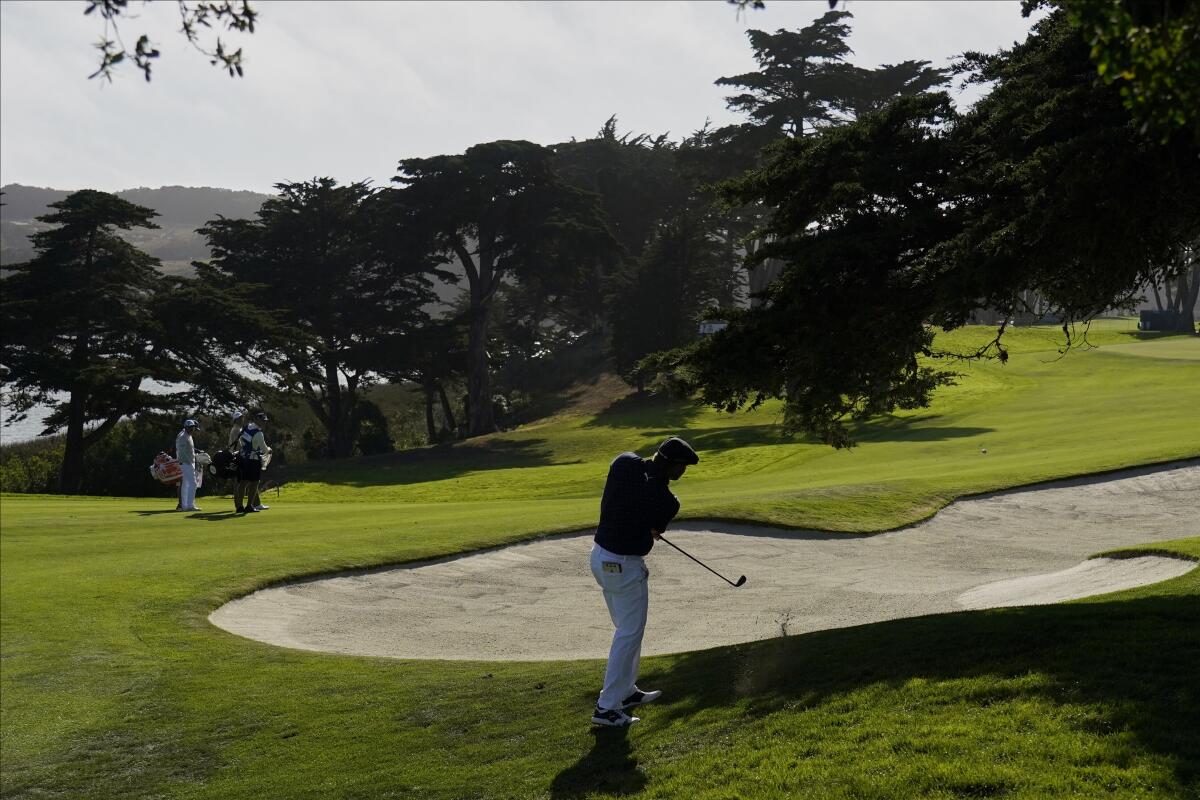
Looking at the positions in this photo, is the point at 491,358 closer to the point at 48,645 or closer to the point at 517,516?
the point at 517,516

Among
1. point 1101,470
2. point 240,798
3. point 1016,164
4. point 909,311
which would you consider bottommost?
point 240,798

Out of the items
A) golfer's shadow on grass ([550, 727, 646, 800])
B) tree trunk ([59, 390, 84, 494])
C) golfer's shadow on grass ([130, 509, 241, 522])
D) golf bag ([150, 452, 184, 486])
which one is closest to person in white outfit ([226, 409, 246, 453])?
golfer's shadow on grass ([130, 509, 241, 522])

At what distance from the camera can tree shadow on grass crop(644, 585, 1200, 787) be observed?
8.44m

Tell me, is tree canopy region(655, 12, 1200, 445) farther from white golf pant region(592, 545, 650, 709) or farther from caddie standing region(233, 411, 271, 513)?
caddie standing region(233, 411, 271, 513)

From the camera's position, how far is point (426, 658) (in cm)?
1544

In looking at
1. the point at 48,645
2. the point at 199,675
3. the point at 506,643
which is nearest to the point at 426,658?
the point at 506,643

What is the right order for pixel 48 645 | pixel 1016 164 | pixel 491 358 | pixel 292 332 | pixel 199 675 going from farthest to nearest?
1. pixel 491 358
2. pixel 292 332
3. pixel 48 645
4. pixel 199 675
5. pixel 1016 164

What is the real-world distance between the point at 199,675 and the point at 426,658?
9.19ft

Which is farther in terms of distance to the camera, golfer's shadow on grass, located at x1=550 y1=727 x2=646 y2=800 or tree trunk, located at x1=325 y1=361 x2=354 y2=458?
tree trunk, located at x1=325 y1=361 x2=354 y2=458

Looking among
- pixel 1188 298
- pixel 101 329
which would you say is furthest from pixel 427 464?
pixel 1188 298

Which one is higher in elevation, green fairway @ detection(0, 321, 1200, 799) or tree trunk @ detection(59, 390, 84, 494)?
tree trunk @ detection(59, 390, 84, 494)

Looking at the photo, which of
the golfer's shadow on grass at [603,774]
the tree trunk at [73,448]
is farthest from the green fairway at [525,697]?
the tree trunk at [73,448]

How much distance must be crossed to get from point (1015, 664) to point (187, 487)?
2396 cm

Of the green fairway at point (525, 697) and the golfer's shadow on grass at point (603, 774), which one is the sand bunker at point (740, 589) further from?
the golfer's shadow on grass at point (603, 774)
